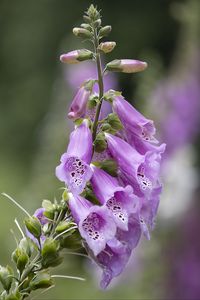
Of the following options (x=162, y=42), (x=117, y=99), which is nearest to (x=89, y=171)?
(x=117, y=99)

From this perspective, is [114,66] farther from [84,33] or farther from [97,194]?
[97,194]

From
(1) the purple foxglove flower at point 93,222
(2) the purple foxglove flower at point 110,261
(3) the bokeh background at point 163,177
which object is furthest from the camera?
(3) the bokeh background at point 163,177

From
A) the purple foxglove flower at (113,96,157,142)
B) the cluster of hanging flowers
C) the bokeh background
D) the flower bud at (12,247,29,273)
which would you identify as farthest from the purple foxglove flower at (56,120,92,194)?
the bokeh background

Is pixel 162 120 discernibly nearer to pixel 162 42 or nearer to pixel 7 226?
pixel 7 226

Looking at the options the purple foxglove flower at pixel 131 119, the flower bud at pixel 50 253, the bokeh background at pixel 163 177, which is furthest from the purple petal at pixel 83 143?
the bokeh background at pixel 163 177

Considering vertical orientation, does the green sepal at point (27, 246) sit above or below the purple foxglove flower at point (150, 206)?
below

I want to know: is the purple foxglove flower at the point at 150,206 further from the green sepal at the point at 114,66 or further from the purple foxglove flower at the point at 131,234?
the green sepal at the point at 114,66

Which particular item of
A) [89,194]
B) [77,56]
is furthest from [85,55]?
[89,194]
